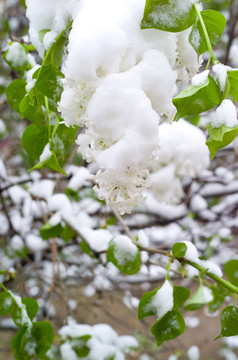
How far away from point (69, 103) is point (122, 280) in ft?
6.55

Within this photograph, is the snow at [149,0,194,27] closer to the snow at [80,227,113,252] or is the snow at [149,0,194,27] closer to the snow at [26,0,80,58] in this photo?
the snow at [26,0,80,58]

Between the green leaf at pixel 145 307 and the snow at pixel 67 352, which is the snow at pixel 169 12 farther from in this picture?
the snow at pixel 67 352

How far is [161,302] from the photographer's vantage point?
0.59 meters

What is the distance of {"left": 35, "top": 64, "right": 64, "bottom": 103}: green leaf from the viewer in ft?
1.49

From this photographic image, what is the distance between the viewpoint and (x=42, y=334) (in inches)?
27.5

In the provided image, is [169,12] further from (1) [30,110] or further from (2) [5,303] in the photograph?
(2) [5,303]

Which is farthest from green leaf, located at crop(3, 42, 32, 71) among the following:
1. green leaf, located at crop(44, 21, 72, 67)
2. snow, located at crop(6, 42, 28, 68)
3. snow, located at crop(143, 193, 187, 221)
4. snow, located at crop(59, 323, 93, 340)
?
snow, located at crop(143, 193, 187, 221)

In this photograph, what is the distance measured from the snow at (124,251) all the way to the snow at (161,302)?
0.49 feet

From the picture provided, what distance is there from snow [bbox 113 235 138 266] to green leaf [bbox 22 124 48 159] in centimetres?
27

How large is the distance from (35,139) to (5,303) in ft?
1.09

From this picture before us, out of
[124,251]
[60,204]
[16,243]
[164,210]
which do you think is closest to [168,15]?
[124,251]

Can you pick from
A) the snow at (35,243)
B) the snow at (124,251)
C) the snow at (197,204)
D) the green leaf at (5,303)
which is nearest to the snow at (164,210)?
the snow at (197,204)

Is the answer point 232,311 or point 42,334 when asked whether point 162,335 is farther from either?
point 42,334

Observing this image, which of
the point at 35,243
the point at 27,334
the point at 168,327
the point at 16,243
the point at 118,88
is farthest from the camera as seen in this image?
the point at 35,243
